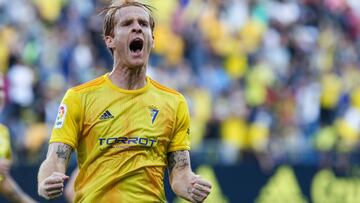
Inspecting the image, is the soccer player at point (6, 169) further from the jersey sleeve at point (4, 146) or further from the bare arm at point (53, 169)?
the bare arm at point (53, 169)

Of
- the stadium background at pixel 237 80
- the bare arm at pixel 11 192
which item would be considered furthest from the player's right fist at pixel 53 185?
the stadium background at pixel 237 80

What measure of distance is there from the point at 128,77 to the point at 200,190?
805 millimetres

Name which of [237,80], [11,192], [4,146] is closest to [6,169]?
[4,146]

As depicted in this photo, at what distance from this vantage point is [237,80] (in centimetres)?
1716

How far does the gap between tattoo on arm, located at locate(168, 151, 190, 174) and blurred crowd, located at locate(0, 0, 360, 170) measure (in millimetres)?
7814

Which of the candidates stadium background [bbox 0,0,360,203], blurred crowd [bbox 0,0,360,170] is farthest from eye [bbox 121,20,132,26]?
blurred crowd [bbox 0,0,360,170]

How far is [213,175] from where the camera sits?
13.9 metres

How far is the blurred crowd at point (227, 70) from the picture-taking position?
1522 cm

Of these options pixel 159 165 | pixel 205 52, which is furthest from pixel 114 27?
pixel 205 52

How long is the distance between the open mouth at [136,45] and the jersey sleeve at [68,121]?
438mm

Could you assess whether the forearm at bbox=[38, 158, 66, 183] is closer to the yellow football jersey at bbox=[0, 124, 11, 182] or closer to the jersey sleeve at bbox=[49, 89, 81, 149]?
the jersey sleeve at bbox=[49, 89, 81, 149]

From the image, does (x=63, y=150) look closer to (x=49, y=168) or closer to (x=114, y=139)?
(x=49, y=168)

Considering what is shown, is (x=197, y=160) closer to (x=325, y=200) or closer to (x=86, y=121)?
(x=325, y=200)

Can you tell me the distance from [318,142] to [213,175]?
2.86 meters
